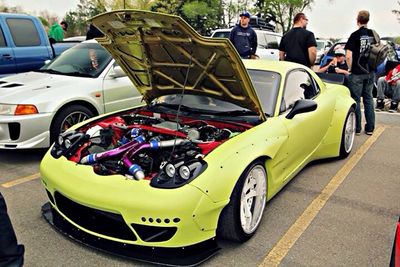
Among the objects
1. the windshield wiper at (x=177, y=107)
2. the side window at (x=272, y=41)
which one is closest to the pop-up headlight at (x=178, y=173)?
the windshield wiper at (x=177, y=107)

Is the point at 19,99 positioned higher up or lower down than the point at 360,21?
lower down

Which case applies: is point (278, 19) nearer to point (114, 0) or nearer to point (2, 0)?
point (114, 0)

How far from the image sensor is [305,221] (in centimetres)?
337

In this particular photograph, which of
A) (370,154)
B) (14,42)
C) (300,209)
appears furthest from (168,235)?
(14,42)

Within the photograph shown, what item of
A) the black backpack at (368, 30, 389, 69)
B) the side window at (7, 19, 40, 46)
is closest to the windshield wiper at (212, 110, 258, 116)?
the black backpack at (368, 30, 389, 69)

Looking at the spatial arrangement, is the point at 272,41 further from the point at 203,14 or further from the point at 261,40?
the point at 203,14

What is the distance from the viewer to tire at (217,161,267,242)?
2.77m

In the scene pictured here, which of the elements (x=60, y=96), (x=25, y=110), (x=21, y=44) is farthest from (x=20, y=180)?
(x=21, y=44)

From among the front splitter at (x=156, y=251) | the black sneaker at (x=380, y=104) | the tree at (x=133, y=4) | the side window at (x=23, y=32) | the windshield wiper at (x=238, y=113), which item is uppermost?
the tree at (x=133, y=4)

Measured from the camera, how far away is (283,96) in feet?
12.4

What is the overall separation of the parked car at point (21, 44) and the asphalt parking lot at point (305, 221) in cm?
240

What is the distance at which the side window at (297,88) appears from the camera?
12.7 ft

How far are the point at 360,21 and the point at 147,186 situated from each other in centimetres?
476

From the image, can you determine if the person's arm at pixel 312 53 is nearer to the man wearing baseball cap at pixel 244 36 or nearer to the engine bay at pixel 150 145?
the man wearing baseball cap at pixel 244 36
